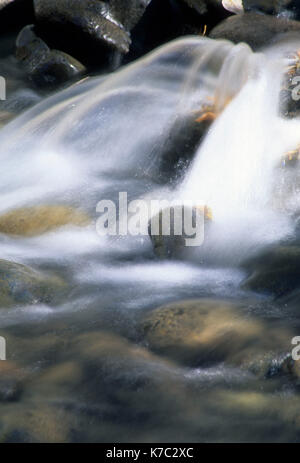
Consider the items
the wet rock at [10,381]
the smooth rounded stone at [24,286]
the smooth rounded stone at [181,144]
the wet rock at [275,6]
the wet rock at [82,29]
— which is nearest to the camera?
the wet rock at [10,381]

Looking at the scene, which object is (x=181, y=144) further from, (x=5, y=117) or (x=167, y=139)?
(x=5, y=117)

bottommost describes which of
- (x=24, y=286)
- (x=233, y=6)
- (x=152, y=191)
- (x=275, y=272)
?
(x=24, y=286)

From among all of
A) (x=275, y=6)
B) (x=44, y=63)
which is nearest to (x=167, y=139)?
(x=44, y=63)

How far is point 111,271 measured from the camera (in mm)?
4840

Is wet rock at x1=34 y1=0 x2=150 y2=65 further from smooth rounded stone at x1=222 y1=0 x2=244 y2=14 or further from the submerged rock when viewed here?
the submerged rock

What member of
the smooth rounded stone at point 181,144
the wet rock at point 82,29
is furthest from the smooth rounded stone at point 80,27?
the smooth rounded stone at point 181,144

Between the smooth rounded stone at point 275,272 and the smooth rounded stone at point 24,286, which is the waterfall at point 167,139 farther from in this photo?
the smooth rounded stone at point 24,286

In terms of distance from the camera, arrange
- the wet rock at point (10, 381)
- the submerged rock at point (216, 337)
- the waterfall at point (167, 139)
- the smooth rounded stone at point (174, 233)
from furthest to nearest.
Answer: the waterfall at point (167, 139) → the smooth rounded stone at point (174, 233) → the submerged rock at point (216, 337) → the wet rock at point (10, 381)

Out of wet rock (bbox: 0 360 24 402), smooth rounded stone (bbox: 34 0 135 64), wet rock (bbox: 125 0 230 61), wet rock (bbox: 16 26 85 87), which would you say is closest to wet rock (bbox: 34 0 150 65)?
smooth rounded stone (bbox: 34 0 135 64)

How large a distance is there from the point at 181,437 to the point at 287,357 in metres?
0.73

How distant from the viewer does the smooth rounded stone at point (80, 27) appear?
10.6 metres

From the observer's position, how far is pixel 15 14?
41.0 ft

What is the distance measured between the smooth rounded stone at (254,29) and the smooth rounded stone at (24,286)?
20.1 ft

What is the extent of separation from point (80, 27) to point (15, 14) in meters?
2.58
